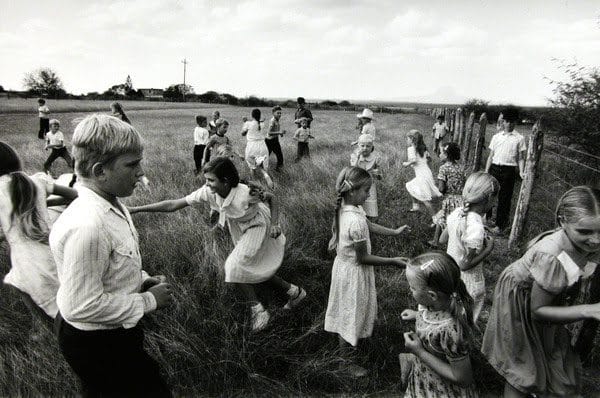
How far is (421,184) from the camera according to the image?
20.7ft

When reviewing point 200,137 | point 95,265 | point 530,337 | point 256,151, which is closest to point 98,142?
point 95,265

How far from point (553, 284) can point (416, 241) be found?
3.54 meters

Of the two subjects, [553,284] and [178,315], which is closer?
[553,284]

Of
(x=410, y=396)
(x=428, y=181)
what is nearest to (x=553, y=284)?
(x=410, y=396)

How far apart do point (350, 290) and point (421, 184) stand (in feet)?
12.6

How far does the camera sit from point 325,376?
2.82 meters

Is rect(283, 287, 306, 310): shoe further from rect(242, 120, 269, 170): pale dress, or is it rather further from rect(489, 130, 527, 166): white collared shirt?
rect(242, 120, 269, 170): pale dress

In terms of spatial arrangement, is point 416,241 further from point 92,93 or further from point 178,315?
point 92,93

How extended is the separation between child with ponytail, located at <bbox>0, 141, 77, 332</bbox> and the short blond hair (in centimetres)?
131

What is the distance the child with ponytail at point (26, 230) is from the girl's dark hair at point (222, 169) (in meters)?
1.12

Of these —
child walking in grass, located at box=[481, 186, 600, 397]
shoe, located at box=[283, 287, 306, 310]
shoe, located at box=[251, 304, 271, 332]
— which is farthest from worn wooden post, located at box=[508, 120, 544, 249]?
shoe, located at box=[251, 304, 271, 332]

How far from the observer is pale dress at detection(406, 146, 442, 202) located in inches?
246

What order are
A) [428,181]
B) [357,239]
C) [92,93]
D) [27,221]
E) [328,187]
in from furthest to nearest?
[92,93], [328,187], [428,181], [357,239], [27,221]

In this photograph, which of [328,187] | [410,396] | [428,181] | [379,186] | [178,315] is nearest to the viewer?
[410,396]
